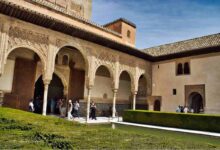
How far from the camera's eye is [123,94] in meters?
19.8

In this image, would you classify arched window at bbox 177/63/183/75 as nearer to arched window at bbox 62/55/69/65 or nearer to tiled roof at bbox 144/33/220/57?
tiled roof at bbox 144/33/220/57

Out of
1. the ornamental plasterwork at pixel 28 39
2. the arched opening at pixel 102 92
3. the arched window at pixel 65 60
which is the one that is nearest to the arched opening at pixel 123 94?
the arched opening at pixel 102 92

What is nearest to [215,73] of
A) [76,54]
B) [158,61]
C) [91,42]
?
[158,61]

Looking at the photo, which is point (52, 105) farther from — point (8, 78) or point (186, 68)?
point (186, 68)

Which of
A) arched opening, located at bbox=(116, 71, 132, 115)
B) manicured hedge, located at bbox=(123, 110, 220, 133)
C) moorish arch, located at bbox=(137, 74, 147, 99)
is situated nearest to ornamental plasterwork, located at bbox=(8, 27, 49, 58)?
manicured hedge, located at bbox=(123, 110, 220, 133)

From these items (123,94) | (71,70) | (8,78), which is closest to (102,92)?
(123,94)

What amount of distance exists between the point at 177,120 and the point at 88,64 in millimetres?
6155

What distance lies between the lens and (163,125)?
12.2m

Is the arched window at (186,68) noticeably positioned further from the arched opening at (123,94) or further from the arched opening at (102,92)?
the arched opening at (102,92)

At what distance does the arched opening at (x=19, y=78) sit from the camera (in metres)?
11.9

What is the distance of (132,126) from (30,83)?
21.5 ft

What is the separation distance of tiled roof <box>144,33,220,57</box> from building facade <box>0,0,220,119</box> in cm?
11

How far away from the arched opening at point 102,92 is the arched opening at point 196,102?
6511 mm

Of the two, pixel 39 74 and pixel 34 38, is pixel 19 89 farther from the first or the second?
pixel 34 38
